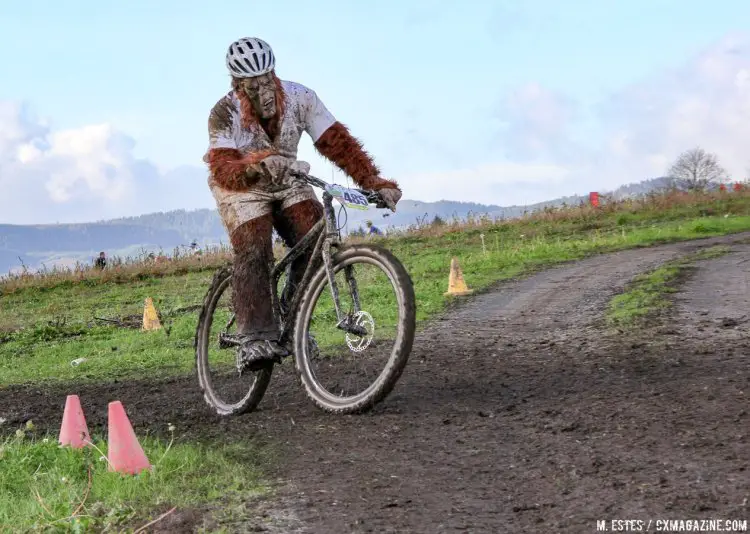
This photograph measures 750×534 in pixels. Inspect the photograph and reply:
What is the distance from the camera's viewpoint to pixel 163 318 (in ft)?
56.6

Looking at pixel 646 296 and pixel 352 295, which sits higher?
pixel 352 295

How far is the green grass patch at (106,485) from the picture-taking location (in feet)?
13.9

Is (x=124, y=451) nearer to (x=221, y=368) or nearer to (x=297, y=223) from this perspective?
(x=297, y=223)

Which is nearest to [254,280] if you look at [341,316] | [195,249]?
[341,316]

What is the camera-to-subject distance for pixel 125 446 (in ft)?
17.2

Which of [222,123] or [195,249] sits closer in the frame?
[222,123]

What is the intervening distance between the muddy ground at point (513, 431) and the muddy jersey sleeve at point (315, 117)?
1963 millimetres

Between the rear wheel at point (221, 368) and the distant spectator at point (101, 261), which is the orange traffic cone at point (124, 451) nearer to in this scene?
the rear wheel at point (221, 368)

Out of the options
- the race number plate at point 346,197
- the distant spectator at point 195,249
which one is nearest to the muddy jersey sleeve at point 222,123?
the race number plate at point 346,197

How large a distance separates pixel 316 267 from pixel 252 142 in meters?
0.99

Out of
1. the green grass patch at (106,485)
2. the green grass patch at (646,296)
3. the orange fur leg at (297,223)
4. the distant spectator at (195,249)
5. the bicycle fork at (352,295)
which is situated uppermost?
the distant spectator at (195,249)

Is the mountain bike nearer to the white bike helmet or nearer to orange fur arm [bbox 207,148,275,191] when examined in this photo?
orange fur arm [bbox 207,148,275,191]

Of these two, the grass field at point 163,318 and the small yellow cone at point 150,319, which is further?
the small yellow cone at point 150,319

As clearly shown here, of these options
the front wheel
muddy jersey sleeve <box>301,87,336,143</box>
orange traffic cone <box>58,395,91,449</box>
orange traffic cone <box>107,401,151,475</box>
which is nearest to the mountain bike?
the front wheel
